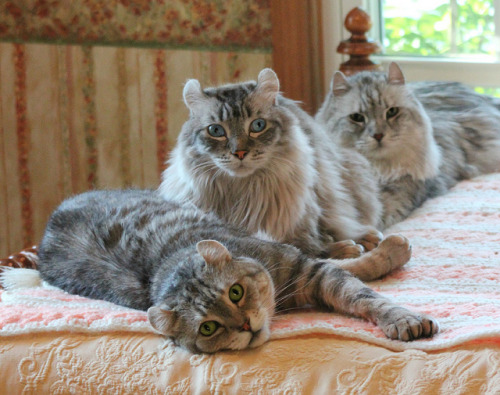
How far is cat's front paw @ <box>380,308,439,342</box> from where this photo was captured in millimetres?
1355

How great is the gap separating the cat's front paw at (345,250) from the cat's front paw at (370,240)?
0.24 ft

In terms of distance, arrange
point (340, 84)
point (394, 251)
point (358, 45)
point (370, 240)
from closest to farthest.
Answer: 1. point (394, 251)
2. point (370, 240)
3. point (340, 84)
4. point (358, 45)

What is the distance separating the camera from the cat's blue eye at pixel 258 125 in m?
2.03

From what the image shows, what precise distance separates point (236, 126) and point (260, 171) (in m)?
0.19

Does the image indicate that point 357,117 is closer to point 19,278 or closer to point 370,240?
point 370,240

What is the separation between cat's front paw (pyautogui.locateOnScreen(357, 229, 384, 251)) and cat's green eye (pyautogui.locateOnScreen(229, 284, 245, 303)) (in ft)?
2.99

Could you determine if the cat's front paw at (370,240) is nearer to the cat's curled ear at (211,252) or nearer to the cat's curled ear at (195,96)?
the cat's curled ear at (195,96)

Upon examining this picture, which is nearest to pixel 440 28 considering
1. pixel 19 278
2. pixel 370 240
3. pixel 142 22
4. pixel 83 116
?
pixel 142 22

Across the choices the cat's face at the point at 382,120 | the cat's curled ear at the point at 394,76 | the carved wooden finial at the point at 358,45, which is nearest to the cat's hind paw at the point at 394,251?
the cat's face at the point at 382,120

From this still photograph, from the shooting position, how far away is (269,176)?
2.13m

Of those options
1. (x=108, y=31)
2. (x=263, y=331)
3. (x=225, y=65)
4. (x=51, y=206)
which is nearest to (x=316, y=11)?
(x=225, y=65)

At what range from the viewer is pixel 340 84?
277 cm

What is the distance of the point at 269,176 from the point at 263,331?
802 mm

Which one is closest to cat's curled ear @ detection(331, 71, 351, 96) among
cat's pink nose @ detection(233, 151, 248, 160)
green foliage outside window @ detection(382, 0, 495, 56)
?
cat's pink nose @ detection(233, 151, 248, 160)
